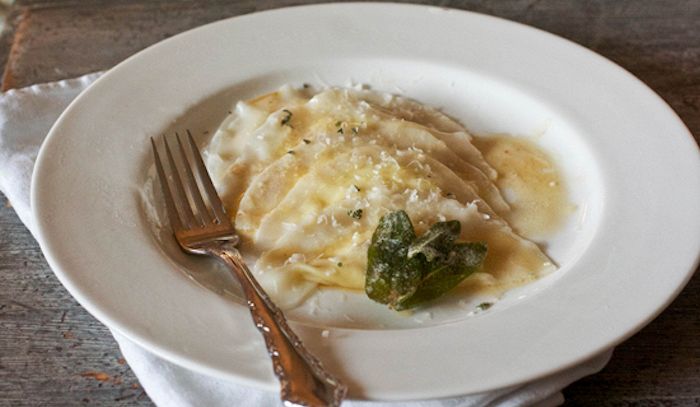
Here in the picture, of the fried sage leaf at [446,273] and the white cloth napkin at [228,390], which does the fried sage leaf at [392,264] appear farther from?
the white cloth napkin at [228,390]

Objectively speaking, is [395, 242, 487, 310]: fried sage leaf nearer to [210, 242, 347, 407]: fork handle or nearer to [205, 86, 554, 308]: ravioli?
[205, 86, 554, 308]: ravioli

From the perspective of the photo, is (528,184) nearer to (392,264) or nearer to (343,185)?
(343,185)

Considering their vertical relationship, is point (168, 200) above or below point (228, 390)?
above

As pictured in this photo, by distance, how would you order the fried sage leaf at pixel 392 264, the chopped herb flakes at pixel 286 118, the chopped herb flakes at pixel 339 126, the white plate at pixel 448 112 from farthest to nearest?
the chopped herb flakes at pixel 286 118 < the chopped herb flakes at pixel 339 126 < the fried sage leaf at pixel 392 264 < the white plate at pixel 448 112

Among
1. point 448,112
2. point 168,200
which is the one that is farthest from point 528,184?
point 168,200

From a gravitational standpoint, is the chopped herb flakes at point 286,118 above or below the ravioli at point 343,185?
above

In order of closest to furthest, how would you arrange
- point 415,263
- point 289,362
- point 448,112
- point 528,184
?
point 289,362
point 415,263
point 528,184
point 448,112

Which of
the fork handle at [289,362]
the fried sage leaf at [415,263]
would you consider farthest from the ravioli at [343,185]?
the fork handle at [289,362]

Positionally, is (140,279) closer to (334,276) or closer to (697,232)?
(334,276)
